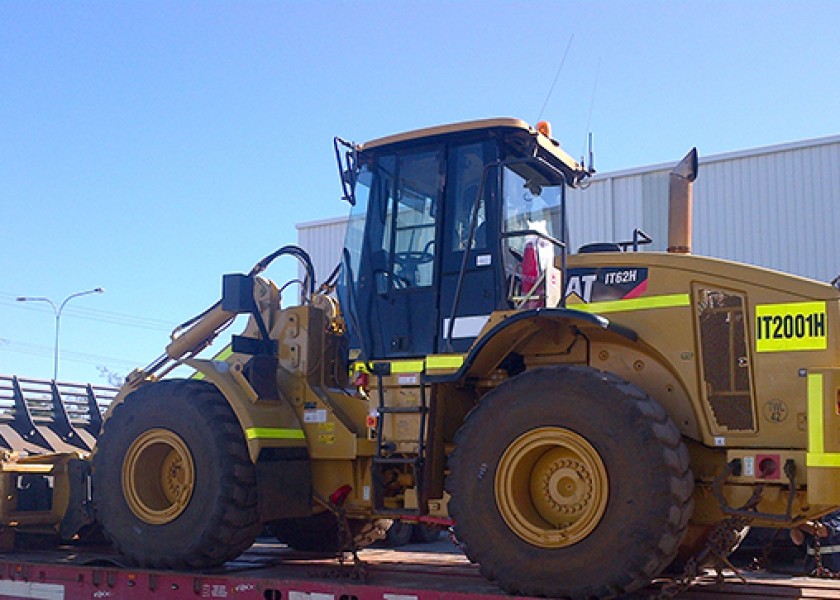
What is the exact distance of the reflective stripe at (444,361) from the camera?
6.76 metres

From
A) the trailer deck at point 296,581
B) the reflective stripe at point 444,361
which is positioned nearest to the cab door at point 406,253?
the reflective stripe at point 444,361

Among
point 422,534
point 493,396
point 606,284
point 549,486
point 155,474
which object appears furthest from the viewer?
point 422,534

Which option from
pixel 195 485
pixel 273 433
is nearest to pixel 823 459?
pixel 273 433

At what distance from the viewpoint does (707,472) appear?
19.3ft

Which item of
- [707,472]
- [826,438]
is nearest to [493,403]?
[707,472]

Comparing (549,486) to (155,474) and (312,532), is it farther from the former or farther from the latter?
(312,532)

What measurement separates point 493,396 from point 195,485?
94.2 inches

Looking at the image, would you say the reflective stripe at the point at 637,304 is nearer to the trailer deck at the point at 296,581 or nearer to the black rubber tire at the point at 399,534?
the trailer deck at the point at 296,581

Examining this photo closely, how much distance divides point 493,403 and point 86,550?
448 cm

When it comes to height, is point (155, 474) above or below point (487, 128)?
below

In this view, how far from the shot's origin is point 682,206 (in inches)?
268

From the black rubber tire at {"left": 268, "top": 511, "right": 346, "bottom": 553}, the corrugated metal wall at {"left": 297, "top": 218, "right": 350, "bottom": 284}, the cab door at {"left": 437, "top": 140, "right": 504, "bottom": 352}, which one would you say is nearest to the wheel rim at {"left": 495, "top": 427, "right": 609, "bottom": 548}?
the cab door at {"left": 437, "top": 140, "right": 504, "bottom": 352}

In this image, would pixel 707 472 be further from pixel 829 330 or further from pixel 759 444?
pixel 829 330

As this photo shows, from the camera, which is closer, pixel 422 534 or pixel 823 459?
pixel 823 459
